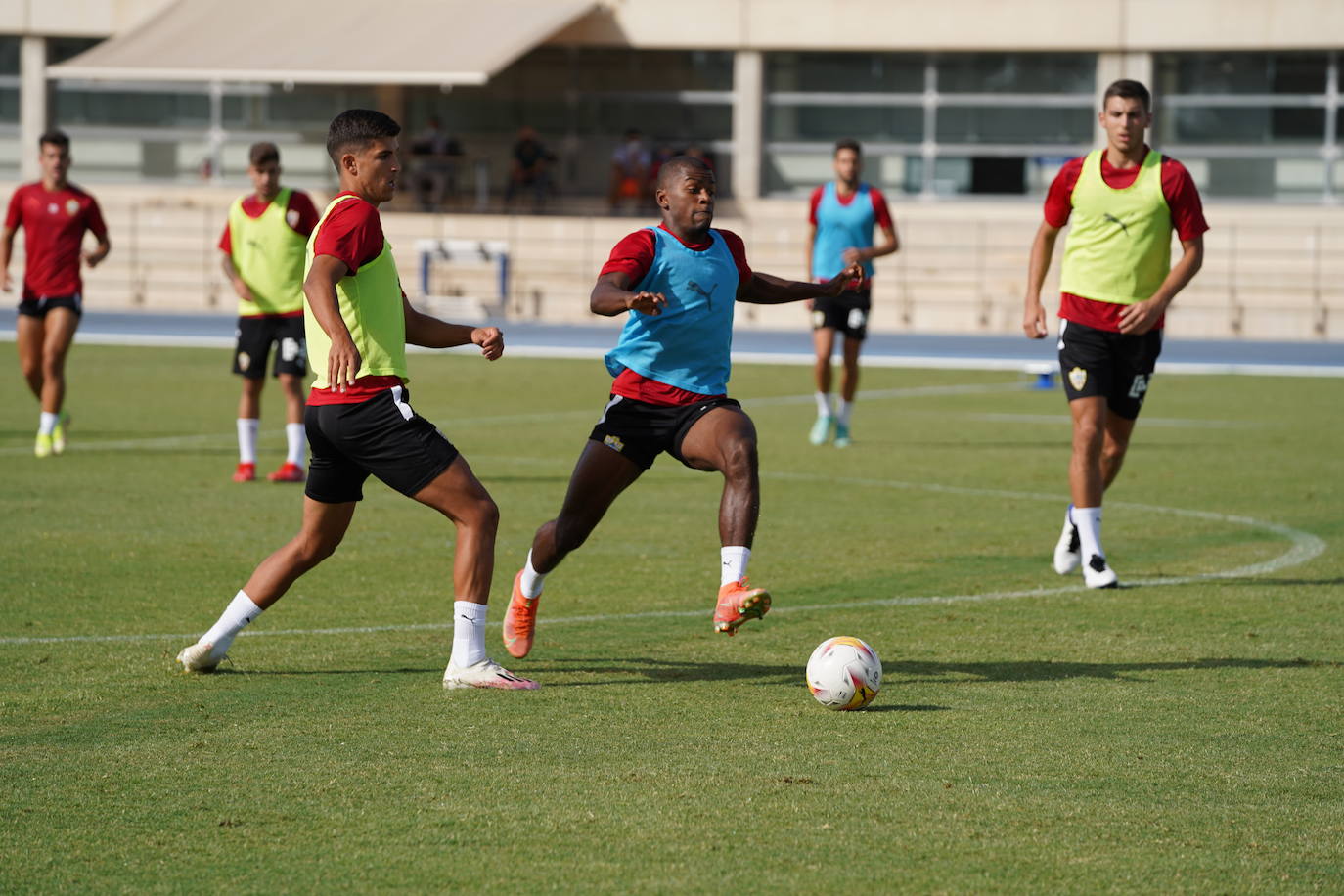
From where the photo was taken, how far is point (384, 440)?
666cm

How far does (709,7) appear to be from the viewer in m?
38.3

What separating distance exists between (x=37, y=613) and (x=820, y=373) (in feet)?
28.7

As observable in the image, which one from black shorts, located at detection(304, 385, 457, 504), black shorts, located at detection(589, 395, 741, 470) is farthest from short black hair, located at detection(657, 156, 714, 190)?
black shorts, located at detection(304, 385, 457, 504)

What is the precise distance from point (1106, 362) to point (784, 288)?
2387 millimetres

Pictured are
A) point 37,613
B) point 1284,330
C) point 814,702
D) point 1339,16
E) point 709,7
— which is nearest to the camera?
point 814,702

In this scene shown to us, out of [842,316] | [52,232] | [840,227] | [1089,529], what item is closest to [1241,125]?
[840,227]

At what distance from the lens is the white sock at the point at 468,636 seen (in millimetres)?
6773

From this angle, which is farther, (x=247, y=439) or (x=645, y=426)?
(x=247, y=439)

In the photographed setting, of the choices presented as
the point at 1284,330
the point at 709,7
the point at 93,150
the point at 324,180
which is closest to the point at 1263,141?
the point at 1284,330

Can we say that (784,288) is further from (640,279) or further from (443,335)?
(443,335)

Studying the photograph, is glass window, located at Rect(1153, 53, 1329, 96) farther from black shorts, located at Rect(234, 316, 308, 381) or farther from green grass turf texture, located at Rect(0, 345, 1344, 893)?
black shorts, located at Rect(234, 316, 308, 381)

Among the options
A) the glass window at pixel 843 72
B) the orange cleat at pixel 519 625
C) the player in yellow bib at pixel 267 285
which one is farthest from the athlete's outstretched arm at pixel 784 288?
the glass window at pixel 843 72

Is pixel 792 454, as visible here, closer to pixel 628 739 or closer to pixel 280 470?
pixel 280 470

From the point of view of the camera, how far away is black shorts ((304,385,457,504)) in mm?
6652
